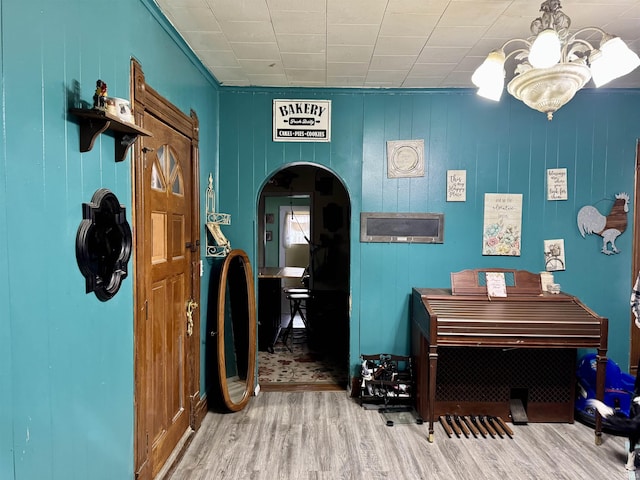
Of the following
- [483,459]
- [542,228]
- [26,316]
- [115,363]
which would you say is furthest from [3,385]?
[542,228]

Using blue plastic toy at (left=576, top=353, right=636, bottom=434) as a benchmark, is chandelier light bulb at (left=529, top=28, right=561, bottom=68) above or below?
above

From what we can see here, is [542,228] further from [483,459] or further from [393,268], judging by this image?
[483,459]

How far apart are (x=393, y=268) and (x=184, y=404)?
6.45 feet

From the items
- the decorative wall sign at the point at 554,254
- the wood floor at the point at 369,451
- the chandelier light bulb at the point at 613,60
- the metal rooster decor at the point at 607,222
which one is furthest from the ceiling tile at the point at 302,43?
the wood floor at the point at 369,451

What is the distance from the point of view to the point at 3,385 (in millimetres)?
1074

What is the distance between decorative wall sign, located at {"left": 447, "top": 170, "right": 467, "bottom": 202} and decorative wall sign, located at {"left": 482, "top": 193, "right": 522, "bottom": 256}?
8.1 inches

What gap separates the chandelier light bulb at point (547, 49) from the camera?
59.9 inches

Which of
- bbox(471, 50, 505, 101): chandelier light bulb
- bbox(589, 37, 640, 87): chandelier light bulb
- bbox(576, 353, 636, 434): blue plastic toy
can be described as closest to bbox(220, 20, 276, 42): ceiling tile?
bbox(471, 50, 505, 101): chandelier light bulb

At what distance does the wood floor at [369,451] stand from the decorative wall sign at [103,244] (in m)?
1.40

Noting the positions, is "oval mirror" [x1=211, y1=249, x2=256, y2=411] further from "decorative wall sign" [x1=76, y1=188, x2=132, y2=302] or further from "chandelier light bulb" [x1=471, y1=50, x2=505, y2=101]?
"chandelier light bulb" [x1=471, y1=50, x2=505, y2=101]

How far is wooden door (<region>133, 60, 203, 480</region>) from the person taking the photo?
6.40 ft

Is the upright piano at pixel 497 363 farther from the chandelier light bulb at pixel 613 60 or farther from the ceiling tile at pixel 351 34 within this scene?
the ceiling tile at pixel 351 34

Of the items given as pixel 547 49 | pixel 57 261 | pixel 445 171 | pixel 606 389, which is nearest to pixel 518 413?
pixel 606 389

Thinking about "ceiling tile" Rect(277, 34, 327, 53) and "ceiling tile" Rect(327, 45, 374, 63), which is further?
"ceiling tile" Rect(327, 45, 374, 63)
